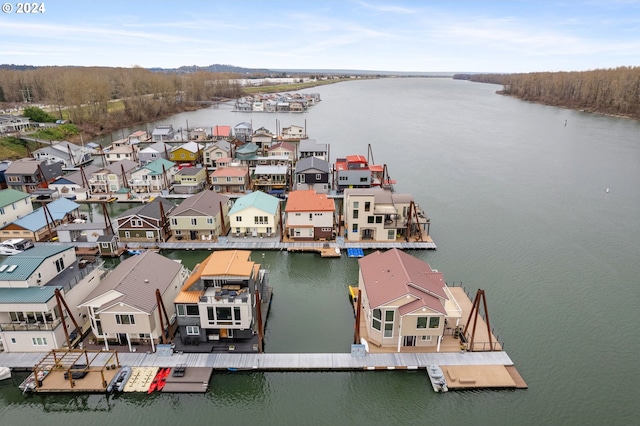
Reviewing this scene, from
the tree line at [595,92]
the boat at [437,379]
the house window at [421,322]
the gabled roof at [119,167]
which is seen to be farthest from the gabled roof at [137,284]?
the tree line at [595,92]

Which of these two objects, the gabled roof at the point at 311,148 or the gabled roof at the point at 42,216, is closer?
the gabled roof at the point at 42,216

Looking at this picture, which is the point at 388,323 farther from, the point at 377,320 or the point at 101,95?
the point at 101,95

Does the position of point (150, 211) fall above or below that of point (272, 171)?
below

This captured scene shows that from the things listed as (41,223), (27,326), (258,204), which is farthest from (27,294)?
(41,223)

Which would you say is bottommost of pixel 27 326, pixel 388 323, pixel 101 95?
pixel 27 326

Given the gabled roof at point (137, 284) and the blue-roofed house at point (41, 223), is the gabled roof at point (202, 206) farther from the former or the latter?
the blue-roofed house at point (41, 223)

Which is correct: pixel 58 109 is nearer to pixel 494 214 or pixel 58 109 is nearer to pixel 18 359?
pixel 18 359
